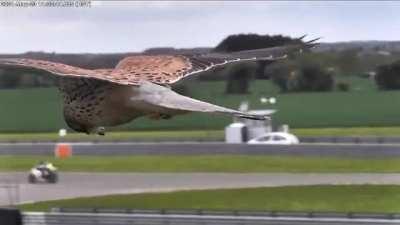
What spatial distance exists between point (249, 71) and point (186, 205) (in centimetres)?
97

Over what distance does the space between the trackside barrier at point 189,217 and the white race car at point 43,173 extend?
199mm

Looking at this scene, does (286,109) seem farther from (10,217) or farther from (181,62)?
(10,217)

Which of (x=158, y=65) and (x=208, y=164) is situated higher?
(x=158, y=65)

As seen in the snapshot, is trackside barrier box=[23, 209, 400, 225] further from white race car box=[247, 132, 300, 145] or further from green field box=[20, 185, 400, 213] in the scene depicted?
white race car box=[247, 132, 300, 145]

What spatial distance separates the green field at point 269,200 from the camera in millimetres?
4160

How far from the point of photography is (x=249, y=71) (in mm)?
3707

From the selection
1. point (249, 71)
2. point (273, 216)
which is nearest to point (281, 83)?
point (249, 71)

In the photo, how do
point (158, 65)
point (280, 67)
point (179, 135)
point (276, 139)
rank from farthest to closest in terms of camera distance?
point (276, 139) < point (179, 135) < point (280, 67) < point (158, 65)

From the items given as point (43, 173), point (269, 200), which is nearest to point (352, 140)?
point (269, 200)

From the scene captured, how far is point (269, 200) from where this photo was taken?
4.35m

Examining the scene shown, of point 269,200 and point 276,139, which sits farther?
point 269,200

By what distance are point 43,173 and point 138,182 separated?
498 millimetres

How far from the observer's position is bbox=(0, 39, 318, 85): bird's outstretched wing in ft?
9.83

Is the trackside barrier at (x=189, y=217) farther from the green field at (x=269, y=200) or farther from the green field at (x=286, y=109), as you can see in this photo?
the green field at (x=286, y=109)
